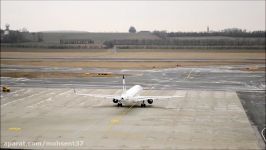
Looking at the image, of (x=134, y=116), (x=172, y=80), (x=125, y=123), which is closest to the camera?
(x=125, y=123)

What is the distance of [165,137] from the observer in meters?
45.4

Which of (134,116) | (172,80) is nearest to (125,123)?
(134,116)

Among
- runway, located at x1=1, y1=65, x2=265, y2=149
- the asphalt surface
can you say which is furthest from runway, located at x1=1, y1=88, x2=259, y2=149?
the asphalt surface

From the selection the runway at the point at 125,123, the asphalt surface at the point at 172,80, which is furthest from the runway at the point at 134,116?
the asphalt surface at the point at 172,80

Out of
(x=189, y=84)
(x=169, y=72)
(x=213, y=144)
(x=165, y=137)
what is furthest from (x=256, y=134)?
(x=169, y=72)

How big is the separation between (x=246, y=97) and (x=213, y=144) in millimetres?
35566

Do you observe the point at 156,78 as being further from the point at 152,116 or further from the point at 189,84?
the point at 152,116

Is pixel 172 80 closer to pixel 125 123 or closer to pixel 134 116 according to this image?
pixel 134 116

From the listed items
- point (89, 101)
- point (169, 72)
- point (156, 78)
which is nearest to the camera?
point (89, 101)

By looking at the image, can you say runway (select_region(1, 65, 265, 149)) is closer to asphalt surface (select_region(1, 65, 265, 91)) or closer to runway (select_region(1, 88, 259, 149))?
runway (select_region(1, 88, 259, 149))

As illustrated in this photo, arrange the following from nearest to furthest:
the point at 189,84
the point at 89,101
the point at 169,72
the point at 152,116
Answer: the point at 152,116, the point at 89,101, the point at 189,84, the point at 169,72

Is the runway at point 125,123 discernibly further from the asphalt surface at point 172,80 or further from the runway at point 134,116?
the asphalt surface at point 172,80

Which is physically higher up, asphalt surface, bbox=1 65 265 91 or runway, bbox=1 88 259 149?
asphalt surface, bbox=1 65 265 91

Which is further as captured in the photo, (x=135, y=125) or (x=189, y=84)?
(x=189, y=84)
